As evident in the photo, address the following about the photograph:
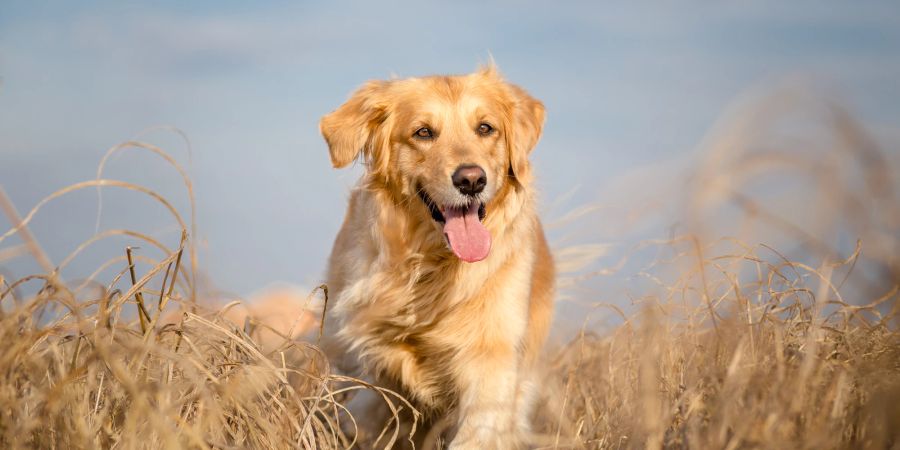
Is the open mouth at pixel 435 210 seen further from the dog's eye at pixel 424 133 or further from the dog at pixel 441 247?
the dog's eye at pixel 424 133

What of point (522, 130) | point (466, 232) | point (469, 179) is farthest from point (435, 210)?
point (522, 130)

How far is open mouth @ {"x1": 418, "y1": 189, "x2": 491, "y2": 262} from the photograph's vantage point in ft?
12.4

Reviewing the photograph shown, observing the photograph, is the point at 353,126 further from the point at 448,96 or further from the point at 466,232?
the point at 466,232

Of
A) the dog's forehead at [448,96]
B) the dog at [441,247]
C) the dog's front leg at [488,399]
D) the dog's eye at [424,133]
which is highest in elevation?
the dog's forehead at [448,96]

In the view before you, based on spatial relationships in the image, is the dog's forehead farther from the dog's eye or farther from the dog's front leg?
the dog's front leg

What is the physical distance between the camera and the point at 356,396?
4.24 meters

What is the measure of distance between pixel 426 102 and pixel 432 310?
106 centimetres

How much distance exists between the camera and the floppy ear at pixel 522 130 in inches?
162

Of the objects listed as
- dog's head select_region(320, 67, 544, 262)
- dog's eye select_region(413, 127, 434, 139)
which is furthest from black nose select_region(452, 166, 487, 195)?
dog's eye select_region(413, 127, 434, 139)

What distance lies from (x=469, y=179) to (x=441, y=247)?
50 centimetres

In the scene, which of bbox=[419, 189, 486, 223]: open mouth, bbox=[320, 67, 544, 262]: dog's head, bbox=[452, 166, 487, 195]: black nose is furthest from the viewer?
bbox=[419, 189, 486, 223]: open mouth

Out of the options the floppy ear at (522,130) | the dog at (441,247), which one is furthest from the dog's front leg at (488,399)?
the floppy ear at (522,130)

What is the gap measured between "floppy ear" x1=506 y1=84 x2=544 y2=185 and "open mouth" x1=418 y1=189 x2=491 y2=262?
394 millimetres

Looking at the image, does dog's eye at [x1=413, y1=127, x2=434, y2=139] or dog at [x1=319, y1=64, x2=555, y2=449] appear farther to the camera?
dog's eye at [x1=413, y1=127, x2=434, y2=139]
